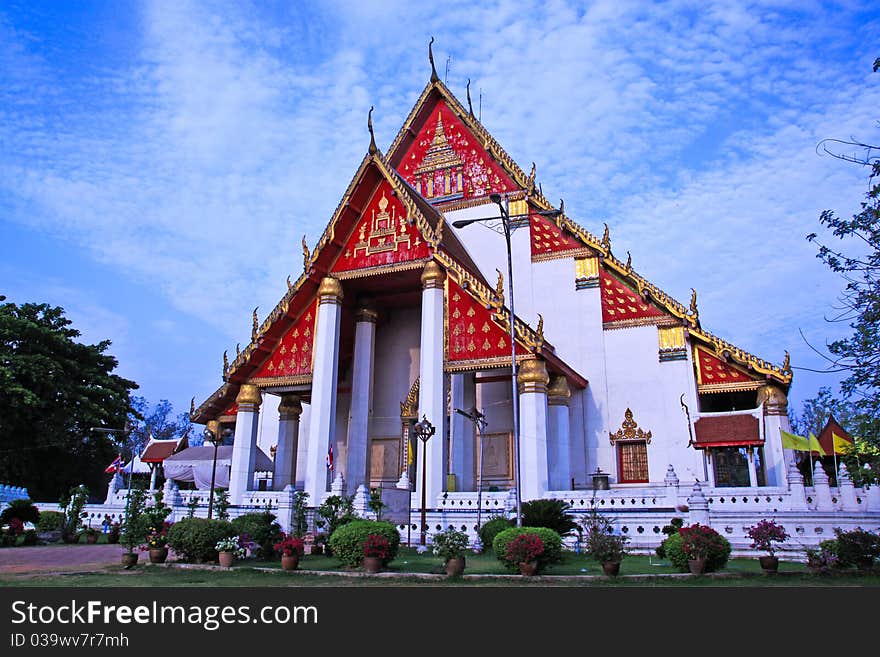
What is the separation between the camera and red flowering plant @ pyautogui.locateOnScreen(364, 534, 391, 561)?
9.74 m

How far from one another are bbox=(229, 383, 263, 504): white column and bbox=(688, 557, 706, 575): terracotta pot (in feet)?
40.3

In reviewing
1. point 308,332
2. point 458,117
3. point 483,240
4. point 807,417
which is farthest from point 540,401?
point 807,417

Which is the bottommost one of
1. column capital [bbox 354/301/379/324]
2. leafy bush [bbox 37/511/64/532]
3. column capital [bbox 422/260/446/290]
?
leafy bush [bbox 37/511/64/532]

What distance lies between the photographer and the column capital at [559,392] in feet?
58.7

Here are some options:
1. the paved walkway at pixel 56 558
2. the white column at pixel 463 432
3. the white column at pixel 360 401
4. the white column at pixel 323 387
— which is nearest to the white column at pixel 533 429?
the white column at pixel 463 432

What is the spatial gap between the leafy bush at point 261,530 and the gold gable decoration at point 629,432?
33.4 ft

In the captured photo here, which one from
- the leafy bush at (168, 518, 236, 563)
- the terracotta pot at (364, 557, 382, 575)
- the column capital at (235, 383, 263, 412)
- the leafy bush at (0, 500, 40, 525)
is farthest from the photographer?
the column capital at (235, 383, 263, 412)

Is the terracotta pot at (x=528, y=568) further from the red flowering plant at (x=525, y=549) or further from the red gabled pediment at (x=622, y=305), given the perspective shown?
the red gabled pediment at (x=622, y=305)

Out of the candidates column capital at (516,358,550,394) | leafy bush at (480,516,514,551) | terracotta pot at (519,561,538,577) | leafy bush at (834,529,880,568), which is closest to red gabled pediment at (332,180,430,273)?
column capital at (516,358,550,394)

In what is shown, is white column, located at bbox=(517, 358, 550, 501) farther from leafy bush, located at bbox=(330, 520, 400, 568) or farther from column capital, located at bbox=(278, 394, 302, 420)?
column capital, located at bbox=(278, 394, 302, 420)
